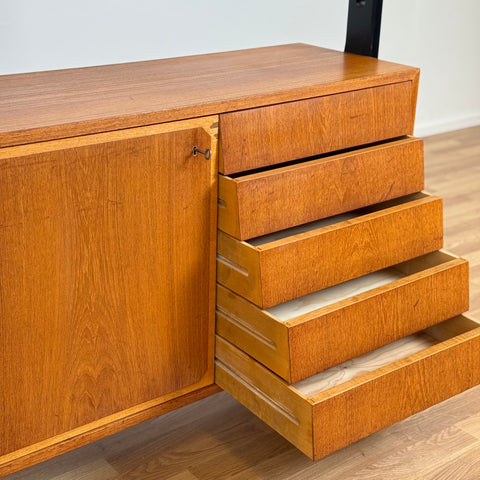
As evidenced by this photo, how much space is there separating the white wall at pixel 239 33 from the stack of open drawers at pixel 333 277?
1249 mm

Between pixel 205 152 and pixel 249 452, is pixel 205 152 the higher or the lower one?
the higher one

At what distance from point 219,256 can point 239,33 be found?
1.62m

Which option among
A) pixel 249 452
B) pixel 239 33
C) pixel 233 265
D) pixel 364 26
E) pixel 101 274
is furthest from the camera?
pixel 239 33

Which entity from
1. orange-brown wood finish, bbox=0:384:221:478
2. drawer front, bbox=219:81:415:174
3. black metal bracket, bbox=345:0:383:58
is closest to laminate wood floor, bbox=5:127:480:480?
orange-brown wood finish, bbox=0:384:221:478

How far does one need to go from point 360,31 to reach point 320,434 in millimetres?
817

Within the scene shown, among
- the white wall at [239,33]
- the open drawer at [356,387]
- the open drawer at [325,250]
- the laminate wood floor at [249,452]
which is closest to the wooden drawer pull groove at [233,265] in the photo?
the open drawer at [325,250]

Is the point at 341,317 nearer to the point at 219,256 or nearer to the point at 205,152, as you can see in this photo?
the point at 219,256

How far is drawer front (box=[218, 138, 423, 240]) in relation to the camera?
118cm

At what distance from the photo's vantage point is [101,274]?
113 centimetres

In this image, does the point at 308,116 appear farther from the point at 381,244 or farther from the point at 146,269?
the point at 146,269

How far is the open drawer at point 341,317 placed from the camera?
1166 mm

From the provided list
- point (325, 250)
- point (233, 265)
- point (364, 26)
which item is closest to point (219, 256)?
point (233, 265)

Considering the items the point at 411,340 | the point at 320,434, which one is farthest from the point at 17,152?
the point at 411,340

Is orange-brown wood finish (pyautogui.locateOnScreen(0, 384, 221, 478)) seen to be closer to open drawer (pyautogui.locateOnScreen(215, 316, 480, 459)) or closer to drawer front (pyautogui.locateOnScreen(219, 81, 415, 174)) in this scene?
open drawer (pyautogui.locateOnScreen(215, 316, 480, 459))
